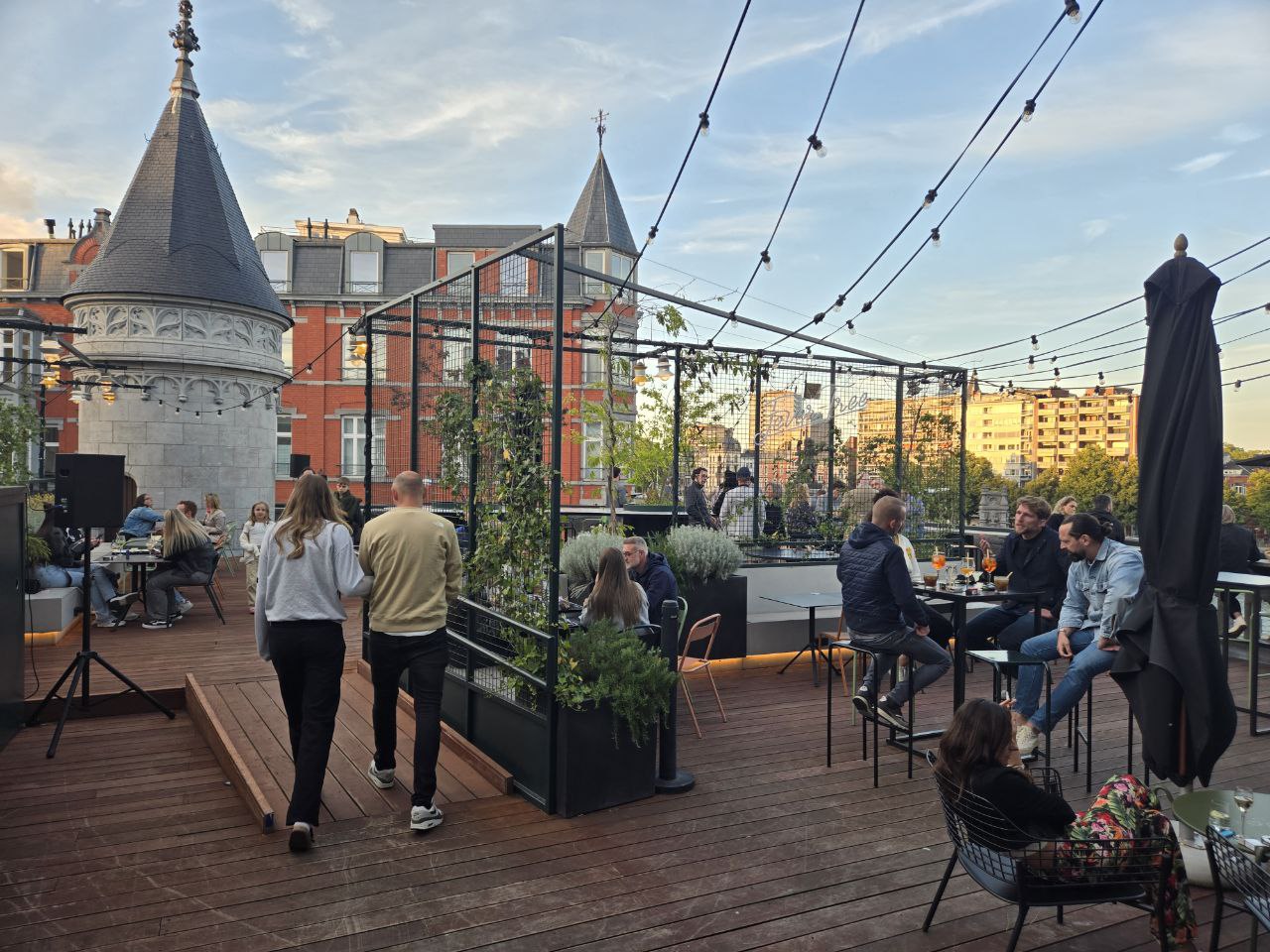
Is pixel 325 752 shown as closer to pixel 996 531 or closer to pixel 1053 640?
pixel 1053 640

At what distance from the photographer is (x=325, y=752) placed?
13.1ft

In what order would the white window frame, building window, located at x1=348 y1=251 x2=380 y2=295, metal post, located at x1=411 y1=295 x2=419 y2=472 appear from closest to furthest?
1. metal post, located at x1=411 y1=295 x2=419 y2=472
2. the white window frame
3. building window, located at x1=348 y1=251 x2=380 y2=295

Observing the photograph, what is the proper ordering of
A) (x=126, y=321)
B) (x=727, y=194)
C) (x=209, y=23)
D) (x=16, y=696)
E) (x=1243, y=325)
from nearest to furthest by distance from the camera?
(x=16, y=696) < (x=727, y=194) < (x=1243, y=325) < (x=126, y=321) < (x=209, y=23)

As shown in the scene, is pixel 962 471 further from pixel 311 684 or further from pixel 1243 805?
pixel 311 684

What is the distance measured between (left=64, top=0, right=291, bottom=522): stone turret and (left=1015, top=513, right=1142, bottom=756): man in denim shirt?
15337 mm

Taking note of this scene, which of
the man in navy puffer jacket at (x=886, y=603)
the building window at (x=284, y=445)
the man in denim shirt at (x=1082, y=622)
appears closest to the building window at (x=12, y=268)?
the building window at (x=284, y=445)

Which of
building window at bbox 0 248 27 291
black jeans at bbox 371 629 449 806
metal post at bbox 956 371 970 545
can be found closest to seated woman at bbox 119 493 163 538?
black jeans at bbox 371 629 449 806

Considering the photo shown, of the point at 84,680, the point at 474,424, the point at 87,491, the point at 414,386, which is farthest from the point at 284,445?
the point at 474,424

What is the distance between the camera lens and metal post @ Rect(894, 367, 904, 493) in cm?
1065

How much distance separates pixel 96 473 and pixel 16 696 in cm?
162

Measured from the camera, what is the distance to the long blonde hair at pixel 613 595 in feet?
16.4

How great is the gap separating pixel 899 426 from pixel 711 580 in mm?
4400

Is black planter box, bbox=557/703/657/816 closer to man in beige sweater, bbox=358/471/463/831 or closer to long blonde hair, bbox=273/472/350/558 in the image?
man in beige sweater, bbox=358/471/463/831

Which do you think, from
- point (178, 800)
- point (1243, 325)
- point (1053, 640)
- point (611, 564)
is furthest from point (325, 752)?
point (1243, 325)
